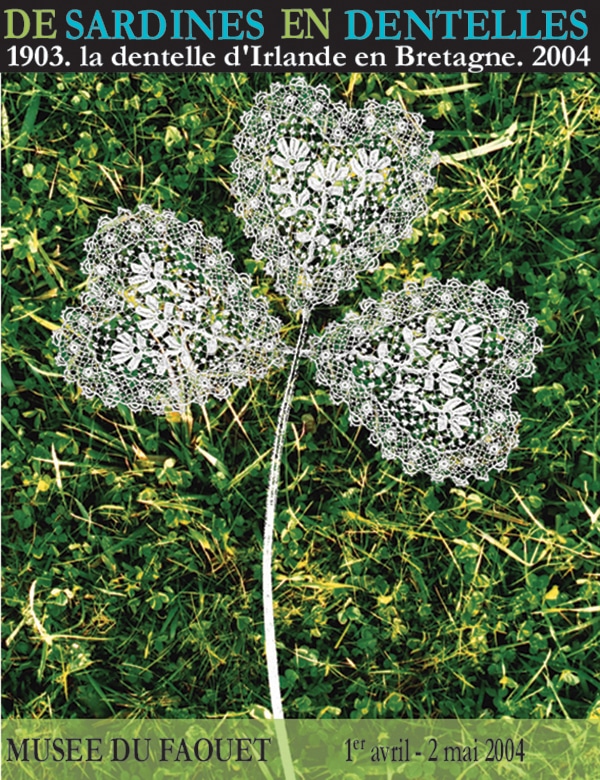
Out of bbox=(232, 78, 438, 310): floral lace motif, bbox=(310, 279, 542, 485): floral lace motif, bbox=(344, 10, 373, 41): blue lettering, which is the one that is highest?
bbox=(344, 10, 373, 41): blue lettering

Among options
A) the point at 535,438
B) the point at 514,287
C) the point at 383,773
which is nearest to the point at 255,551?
the point at 383,773

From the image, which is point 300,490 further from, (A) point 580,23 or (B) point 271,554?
(A) point 580,23

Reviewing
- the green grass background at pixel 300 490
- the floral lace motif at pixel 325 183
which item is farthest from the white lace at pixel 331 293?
the green grass background at pixel 300 490

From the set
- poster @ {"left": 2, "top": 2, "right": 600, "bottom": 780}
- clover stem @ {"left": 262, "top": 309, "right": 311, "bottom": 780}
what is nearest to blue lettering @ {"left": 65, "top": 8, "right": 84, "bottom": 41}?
poster @ {"left": 2, "top": 2, "right": 600, "bottom": 780}

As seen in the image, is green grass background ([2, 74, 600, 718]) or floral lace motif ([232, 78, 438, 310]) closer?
floral lace motif ([232, 78, 438, 310])

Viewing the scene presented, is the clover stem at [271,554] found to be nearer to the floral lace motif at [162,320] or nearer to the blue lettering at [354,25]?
the floral lace motif at [162,320]

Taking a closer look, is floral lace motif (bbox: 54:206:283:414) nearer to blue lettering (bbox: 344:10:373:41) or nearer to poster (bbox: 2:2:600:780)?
poster (bbox: 2:2:600:780)

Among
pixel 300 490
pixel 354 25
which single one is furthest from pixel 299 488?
pixel 354 25

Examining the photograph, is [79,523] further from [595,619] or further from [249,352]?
[595,619]
